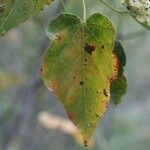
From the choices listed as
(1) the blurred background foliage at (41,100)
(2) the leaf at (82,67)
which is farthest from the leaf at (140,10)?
(1) the blurred background foliage at (41,100)

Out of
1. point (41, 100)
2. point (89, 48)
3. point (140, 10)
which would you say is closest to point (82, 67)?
point (89, 48)

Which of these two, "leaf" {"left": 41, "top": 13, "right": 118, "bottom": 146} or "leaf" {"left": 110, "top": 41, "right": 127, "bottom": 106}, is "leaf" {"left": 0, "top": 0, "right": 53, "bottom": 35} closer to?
"leaf" {"left": 41, "top": 13, "right": 118, "bottom": 146}

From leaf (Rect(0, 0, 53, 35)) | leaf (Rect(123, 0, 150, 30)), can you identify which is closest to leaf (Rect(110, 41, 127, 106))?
leaf (Rect(123, 0, 150, 30))

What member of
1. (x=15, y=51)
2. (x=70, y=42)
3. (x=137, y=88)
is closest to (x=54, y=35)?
(x=70, y=42)

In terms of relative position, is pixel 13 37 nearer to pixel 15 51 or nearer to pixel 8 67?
pixel 15 51

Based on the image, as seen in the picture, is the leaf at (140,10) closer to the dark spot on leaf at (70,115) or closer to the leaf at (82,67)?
the leaf at (82,67)
